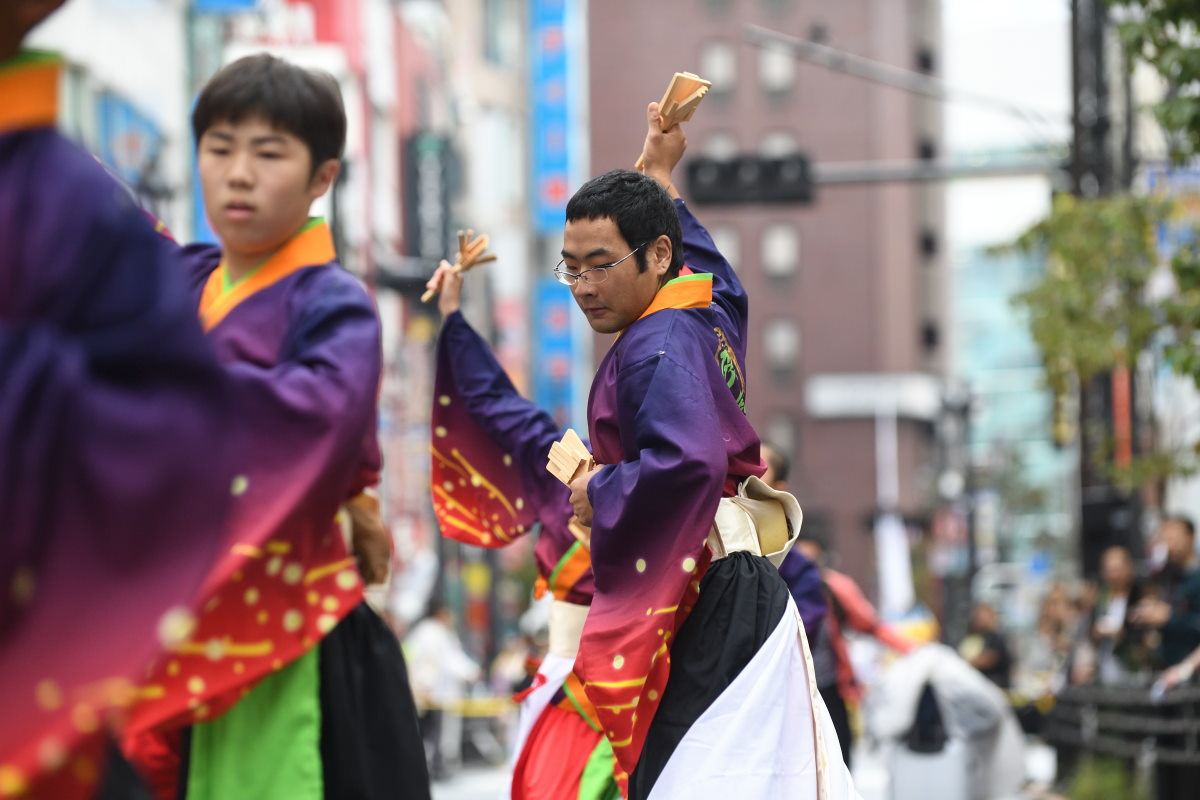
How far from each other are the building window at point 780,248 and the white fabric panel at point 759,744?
58.6m

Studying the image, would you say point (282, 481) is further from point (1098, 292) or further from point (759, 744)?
point (1098, 292)

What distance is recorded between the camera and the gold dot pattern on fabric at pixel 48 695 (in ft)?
6.66

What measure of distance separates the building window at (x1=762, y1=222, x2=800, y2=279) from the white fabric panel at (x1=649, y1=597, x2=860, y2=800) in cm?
5858

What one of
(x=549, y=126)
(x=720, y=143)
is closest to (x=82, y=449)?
(x=549, y=126)

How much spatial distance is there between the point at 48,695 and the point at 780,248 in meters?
60.8

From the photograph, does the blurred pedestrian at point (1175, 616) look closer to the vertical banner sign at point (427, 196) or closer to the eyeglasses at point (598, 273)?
the eyeglasses at point (598, 273)

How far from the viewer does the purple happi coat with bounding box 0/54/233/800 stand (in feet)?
6.65

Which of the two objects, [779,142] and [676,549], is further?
[779,142]

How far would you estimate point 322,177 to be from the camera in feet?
11.9

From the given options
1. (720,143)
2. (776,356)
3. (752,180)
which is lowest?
(776,356)

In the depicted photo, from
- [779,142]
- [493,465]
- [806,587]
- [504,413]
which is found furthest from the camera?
[779,142]

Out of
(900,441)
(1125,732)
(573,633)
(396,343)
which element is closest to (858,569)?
(900,441)

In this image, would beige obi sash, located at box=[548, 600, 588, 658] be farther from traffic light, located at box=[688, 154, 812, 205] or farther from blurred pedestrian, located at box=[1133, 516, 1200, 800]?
traffic light, located at box=[688, 154, 812, 205]

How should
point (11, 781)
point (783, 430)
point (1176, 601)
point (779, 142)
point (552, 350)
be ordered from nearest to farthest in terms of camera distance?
point (11, 781), point (1176, 601), point (552, 350), point (779, 142), point (783, 430)
